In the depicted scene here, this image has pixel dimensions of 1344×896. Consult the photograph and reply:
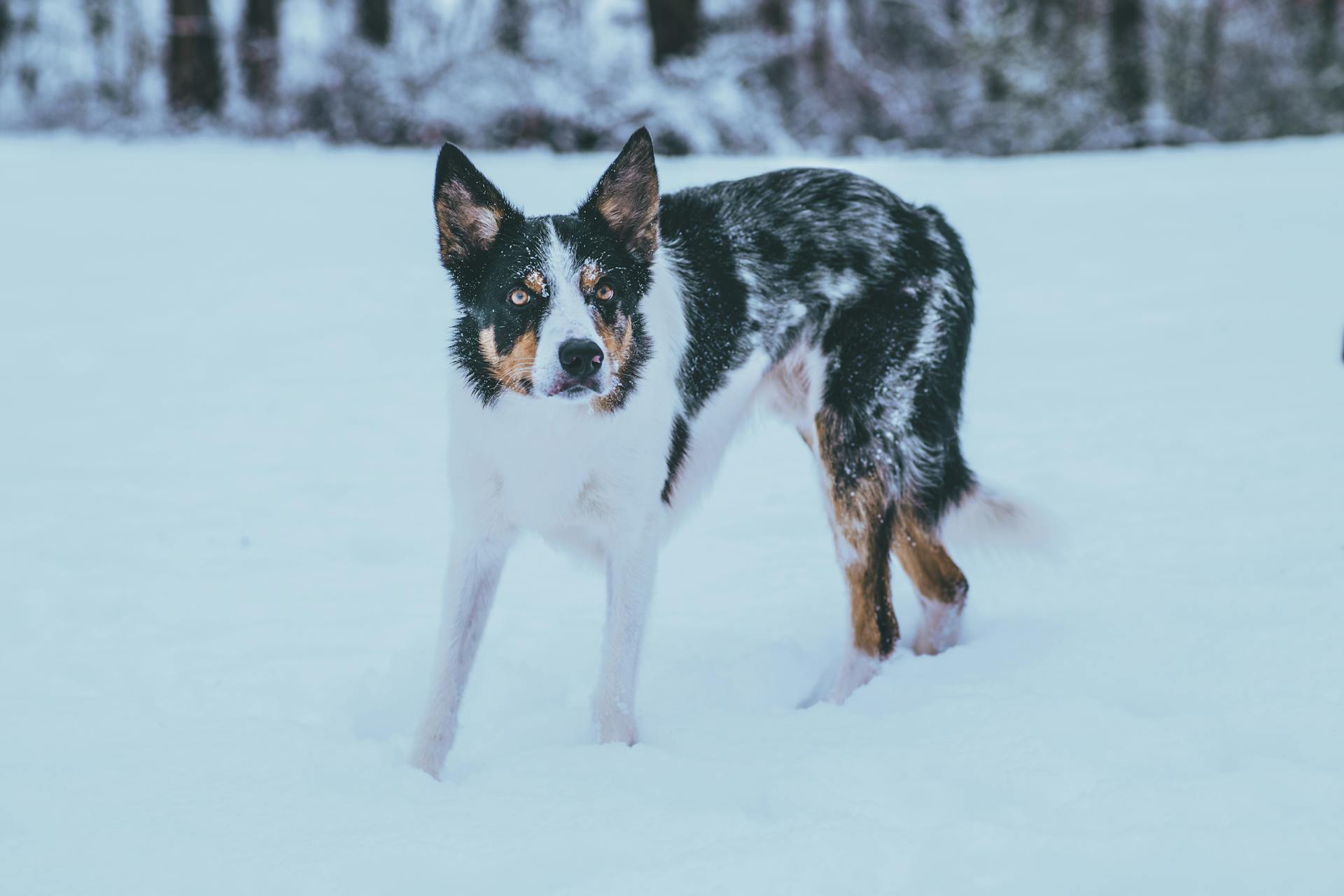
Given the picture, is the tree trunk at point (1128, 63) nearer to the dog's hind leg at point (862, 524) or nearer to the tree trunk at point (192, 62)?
the tree trunk at point (192, 62)

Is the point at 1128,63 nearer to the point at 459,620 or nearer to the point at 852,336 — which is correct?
the point at 852,336

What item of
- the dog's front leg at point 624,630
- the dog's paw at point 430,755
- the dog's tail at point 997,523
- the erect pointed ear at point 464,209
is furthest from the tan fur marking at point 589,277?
the dog's tail at point 997,523

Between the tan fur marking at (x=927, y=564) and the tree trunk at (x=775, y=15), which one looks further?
the tree trunk at (x=775, y=15)

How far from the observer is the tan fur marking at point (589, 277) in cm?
331

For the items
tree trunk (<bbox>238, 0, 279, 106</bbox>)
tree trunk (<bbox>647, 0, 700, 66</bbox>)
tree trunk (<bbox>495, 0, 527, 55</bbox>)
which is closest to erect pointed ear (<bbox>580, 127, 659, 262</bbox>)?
tree trunk (<bbox>647, 0, 700, 66</bbox>)

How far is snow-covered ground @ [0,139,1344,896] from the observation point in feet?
9.09

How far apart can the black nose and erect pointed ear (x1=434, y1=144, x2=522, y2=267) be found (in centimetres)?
55

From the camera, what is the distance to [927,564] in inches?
164

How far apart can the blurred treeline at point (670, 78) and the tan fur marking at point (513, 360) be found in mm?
9779

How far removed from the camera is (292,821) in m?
2.97

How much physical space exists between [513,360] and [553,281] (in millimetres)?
237

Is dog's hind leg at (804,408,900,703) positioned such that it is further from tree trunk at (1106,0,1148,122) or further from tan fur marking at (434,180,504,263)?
tree trunk at (1106,0,1148,122)

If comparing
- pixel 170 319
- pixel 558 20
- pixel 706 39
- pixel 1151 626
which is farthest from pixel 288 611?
pixel 558 20

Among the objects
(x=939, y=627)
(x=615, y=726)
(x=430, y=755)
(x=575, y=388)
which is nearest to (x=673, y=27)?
(x=939, y=627)
